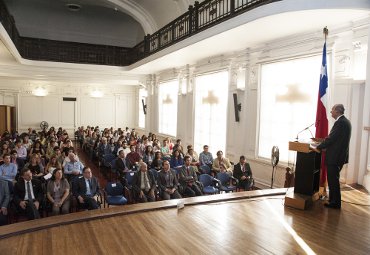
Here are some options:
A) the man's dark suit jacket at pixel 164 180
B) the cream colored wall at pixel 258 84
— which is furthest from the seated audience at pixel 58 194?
the cream colored wall at pixel 258 84

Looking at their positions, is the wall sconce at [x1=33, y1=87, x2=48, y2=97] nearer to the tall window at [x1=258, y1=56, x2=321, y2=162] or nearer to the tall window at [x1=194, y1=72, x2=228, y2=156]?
the tall window at [x1=194, y1=72, x2=228, y2=156]

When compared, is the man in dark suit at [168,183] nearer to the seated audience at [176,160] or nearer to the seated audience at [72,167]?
the seated audience at [176,160]

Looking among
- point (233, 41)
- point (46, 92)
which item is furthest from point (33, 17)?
point (233, 41)

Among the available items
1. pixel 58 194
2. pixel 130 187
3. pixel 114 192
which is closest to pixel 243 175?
pixel 130 187

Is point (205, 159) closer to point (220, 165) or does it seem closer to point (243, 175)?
point (220, 165)

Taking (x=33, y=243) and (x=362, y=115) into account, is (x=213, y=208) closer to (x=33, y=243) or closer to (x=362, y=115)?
(x=33, y=243)

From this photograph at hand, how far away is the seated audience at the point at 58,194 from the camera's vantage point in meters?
5.38

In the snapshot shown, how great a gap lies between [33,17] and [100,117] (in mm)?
6313

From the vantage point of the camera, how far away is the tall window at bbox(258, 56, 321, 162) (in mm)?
6676

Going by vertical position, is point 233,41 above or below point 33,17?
below

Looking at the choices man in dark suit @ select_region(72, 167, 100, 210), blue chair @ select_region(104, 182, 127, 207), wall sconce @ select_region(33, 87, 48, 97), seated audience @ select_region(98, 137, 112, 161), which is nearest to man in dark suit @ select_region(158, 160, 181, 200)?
blue chair @ select_region(104, 182, 127, 207)

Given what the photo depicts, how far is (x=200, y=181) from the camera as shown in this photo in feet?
22.4

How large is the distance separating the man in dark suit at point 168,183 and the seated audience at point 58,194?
6.10 ft

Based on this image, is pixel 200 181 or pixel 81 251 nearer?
pixel 81 251
